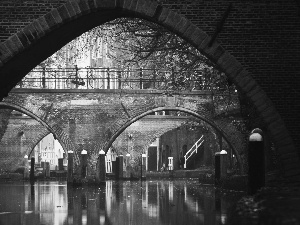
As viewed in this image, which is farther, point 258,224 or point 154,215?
point 154,215

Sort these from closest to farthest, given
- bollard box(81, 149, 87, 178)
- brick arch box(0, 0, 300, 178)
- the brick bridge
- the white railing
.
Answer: brick arch box(0, 0, 300, 178)
bollard box(81, 149, 87, 178)
the brick bridge
the white railing

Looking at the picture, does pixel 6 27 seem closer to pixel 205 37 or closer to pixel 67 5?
pixel 67 5

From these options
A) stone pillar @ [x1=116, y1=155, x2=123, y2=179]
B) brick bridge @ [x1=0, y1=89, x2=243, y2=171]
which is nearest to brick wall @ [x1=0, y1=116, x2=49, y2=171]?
stone pillar @ [x1=116, y1=155, x2=123, y2=179]

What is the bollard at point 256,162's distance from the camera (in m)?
8.80

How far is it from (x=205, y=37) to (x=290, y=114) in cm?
195

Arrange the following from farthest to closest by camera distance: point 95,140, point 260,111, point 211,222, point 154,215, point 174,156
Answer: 1. point 174,156
2. point 95,140
3. point 260,111
4. point 154,215
5. point 211,222

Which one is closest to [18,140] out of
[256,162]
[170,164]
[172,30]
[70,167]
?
[70,167]

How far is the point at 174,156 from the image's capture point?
47906mm

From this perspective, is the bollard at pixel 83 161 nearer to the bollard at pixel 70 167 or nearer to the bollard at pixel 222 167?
the bollard at pixel 70 167

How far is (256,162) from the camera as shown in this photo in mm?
8828

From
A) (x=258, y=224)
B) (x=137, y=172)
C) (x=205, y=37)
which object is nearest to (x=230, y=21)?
(x=205, y=37)

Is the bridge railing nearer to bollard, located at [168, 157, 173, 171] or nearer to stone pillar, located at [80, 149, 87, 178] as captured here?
stone pillar, located at [80, 149, 87, 178]

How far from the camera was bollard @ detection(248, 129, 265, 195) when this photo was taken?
8.80 m

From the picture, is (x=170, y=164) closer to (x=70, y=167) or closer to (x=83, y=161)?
(x=70, y=167)
